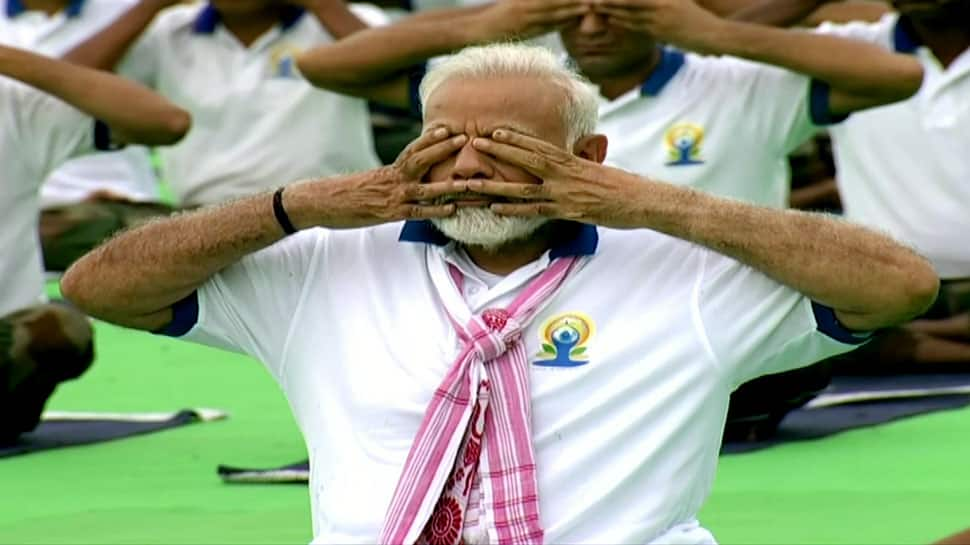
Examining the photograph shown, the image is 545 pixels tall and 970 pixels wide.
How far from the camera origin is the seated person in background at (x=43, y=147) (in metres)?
6.86

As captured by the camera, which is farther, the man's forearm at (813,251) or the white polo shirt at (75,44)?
the white polo shirt at (75,44)

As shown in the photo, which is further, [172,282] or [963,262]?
[963,262]

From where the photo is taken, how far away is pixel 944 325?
7926 millimetres

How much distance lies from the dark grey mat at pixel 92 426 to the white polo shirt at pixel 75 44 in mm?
2333

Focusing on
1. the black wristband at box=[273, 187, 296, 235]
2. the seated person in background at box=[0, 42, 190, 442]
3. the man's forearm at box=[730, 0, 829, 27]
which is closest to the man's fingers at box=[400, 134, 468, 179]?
the black wristband at box=[273, 187, 296, 235]

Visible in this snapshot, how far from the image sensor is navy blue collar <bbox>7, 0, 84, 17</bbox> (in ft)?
32.5

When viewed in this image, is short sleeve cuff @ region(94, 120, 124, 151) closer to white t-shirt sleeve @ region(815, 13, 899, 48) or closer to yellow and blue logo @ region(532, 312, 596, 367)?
white t-shirt sleeve @ region(815, 13, 899, 48)

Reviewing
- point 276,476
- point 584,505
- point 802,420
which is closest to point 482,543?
point 584,505

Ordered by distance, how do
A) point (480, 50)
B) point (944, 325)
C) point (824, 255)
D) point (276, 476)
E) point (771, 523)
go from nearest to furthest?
point (824, 255) < point (480, 50) < point (771, 523) < point (276, 476) < point (944, 325)

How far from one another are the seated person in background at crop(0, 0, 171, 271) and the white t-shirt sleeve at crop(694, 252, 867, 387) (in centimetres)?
579

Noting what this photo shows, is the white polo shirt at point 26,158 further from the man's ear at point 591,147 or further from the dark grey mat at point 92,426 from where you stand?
the man's ear at point 591,147

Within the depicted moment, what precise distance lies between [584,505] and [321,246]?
26.2 inches

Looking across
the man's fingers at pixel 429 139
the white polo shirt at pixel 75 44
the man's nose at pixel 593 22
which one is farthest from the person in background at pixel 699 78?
the man's fingers at pixel 429 139

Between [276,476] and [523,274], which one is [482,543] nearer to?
[523,274]
